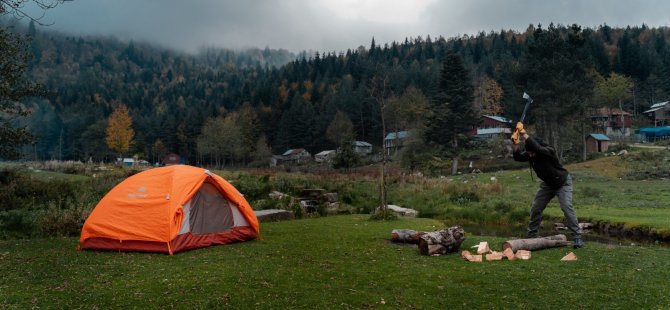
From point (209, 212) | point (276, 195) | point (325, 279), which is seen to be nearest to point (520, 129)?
point (325, 279)

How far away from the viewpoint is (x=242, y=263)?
8.79m

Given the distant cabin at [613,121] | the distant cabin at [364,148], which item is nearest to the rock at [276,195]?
the distant cabin at [364,148]

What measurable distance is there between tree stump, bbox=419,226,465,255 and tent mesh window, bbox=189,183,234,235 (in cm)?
501

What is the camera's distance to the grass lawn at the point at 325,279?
20.4 ft

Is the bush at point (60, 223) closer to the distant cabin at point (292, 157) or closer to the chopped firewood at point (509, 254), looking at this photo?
the chopped firewood at point (509, 254)

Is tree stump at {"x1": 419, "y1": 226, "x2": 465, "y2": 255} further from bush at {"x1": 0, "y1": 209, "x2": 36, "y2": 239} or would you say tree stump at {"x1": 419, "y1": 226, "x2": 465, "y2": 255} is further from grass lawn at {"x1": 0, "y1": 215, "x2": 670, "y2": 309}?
bush at {"x1": 0, "y1": 209, "x2": 36, "y2": 239}

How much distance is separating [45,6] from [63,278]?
441 cm

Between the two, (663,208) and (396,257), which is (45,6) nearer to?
(396,257)

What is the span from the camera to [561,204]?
10219 mm

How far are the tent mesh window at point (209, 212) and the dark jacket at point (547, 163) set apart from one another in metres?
7.34

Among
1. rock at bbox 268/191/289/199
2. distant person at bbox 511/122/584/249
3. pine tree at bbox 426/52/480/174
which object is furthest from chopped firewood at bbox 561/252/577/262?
pine tree at bbox 426/52/480/174

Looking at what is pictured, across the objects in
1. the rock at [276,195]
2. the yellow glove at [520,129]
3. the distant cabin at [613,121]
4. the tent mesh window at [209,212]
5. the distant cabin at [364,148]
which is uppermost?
the distant cabin at [613,121]

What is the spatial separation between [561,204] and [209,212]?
8369mm

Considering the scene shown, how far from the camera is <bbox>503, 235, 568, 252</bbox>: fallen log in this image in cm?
944
